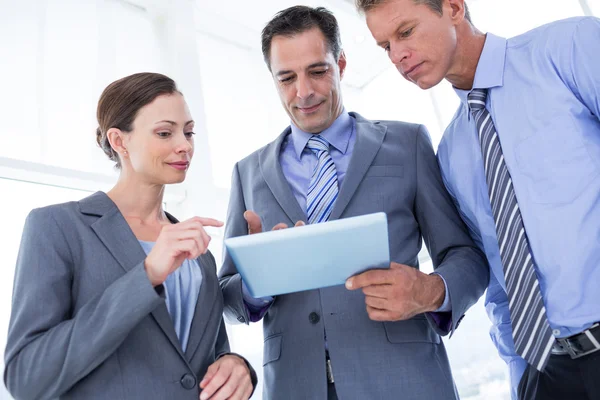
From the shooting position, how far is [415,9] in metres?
1.77

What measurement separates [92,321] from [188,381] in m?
0.28

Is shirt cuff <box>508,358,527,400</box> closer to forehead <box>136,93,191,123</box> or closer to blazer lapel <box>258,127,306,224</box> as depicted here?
blazer lapel <box>258,127,306,224</box>

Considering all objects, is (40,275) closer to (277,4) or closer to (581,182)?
(581,182)

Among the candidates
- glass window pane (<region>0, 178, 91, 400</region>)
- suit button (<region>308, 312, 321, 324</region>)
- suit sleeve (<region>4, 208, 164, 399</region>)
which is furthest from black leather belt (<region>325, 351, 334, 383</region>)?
glass window pane (<region>0, 178, 91, 400</region>)

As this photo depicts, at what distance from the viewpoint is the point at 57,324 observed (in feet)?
4.17

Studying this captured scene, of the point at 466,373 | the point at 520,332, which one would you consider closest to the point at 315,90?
the point at 520,332

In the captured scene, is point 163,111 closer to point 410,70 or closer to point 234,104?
point 410,70

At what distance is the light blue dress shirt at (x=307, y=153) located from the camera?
6.29ft

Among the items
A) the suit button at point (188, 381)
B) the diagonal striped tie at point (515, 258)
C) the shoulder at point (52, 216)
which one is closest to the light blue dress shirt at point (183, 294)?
the suit button at point (188, 381)

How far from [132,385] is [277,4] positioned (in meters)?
4.93

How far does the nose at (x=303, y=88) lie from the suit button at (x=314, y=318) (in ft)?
2.49

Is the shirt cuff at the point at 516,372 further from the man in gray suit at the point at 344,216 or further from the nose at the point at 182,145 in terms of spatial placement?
the nose at the point at 182,145

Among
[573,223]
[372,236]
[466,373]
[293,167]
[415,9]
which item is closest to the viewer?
[372,236]

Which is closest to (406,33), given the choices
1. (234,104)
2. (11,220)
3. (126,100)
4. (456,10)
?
(456,10)
